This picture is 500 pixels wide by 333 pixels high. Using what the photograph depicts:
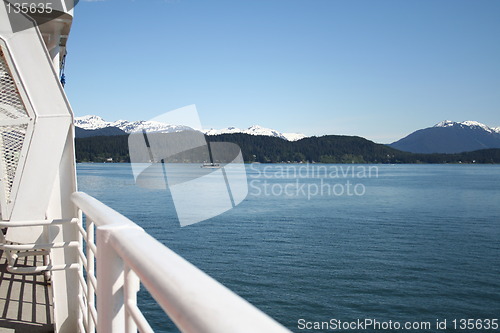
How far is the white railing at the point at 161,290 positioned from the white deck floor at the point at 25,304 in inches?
75.8

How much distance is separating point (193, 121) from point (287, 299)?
8417 millimetres

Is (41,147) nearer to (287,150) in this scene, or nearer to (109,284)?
(109,284)

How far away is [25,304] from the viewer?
3.27m

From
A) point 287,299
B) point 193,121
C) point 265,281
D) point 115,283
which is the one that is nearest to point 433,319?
point 287,299

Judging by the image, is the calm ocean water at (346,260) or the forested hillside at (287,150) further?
the forested hillside at (287,150)

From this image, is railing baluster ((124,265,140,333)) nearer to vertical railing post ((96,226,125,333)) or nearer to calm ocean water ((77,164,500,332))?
vertical railing post ((96,226,125,333))

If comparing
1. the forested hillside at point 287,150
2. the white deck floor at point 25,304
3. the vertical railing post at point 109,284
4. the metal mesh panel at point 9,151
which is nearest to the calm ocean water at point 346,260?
the white deck floor at point 25,304

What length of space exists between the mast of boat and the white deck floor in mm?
257

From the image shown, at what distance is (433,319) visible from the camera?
13.5 meters

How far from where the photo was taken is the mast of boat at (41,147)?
103 inches

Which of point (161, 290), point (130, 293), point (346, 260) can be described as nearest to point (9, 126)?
point (130, 293)

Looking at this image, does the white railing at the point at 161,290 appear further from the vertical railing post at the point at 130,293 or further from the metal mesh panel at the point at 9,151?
the metal mesh panel at the point at 9,151

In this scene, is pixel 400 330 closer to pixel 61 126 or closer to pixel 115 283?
pixel 61 126

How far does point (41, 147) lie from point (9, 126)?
0.96 feet
